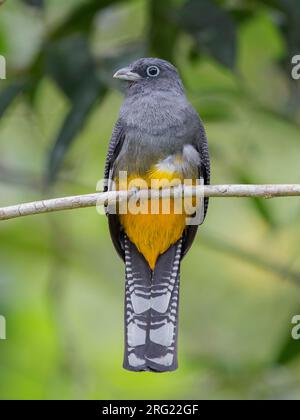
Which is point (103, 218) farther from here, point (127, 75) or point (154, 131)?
point (154, 131)

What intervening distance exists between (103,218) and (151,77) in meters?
2.15

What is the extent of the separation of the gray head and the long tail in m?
0.72

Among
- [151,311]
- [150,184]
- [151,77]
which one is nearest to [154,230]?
[150,184]

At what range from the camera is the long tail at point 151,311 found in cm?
466

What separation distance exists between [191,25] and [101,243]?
206cm

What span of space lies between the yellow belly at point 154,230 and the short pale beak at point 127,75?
632 mm

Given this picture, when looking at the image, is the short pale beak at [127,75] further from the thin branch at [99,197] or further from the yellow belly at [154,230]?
the thin branch at [99,197]

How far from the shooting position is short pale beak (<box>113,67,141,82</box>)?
5270 mm

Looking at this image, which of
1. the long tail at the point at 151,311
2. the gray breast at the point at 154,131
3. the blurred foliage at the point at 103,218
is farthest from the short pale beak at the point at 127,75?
the long tail at the point at 151,311

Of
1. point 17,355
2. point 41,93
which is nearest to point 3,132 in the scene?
point 41,93

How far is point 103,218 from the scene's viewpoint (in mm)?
7293

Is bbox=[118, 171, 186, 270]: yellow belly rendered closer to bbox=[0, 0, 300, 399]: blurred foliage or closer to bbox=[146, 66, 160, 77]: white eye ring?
bbox=[146, 66, 160, 77]: white eye ring

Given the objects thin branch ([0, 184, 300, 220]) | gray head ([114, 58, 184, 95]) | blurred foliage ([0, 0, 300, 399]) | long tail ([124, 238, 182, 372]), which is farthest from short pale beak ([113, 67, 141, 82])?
thin branch ([0, 184, 300, 220])

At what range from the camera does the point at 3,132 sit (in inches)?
293
